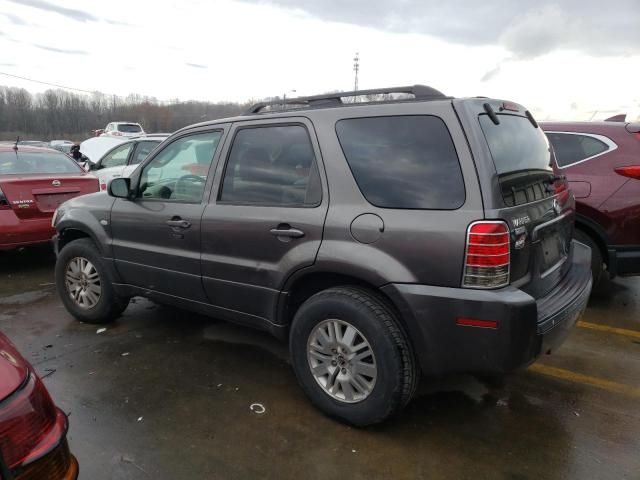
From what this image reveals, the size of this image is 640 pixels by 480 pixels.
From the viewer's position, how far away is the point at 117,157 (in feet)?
31.3

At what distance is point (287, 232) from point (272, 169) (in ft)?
1.59

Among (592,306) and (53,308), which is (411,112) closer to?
A: (592,306)

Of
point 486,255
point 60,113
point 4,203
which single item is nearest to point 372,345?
point 486,255

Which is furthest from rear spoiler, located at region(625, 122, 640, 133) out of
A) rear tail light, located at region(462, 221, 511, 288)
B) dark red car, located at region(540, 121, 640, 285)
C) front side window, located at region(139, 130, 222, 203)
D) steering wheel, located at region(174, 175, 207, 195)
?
steering wheel, located at region(174, 175, 207, 195)

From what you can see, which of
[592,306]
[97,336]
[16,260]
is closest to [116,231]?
[97,336]

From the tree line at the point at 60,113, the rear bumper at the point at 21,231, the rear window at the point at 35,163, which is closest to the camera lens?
the rear bumper at the point at 21,231

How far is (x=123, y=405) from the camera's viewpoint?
3.06 metres

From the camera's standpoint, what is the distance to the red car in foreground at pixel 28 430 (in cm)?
148

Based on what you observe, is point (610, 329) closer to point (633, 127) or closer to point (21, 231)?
point (633, 127)

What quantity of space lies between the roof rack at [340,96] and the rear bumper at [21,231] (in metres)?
3.82

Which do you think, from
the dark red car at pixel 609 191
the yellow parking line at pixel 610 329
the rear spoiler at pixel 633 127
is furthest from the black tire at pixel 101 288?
the rear spoiler at pixel 633 127

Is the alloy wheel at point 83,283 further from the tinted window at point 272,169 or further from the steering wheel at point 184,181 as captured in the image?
the tinted window at point 272,169

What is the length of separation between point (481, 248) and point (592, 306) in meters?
3.22

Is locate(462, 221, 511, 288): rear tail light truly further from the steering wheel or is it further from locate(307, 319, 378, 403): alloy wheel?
Answer: the steering wheel
